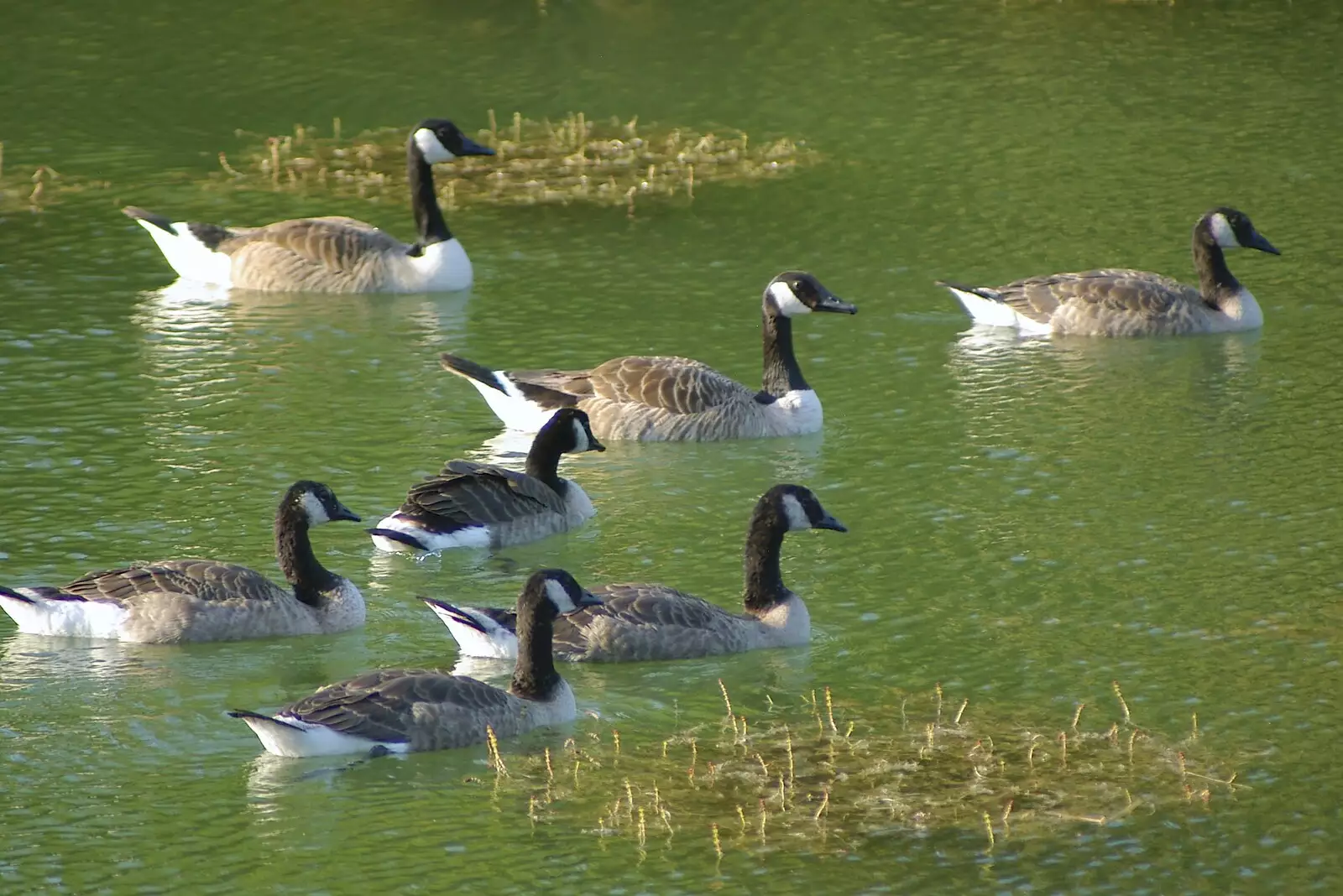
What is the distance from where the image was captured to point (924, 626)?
45.6ft

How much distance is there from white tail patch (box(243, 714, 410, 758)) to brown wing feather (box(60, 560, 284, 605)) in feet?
6.30

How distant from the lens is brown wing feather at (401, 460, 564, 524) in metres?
15.2

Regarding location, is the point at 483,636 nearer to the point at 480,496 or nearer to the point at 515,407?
the point at 480,496

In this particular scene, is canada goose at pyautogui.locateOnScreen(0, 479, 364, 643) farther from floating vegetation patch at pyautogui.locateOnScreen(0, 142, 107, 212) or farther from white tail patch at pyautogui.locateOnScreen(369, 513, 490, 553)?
floating vegetation patch at pyautogui.locateOnScreen(0, 142, 107, 212)

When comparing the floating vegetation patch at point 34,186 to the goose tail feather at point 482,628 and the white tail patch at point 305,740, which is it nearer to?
the goose tail feather at point 482,628

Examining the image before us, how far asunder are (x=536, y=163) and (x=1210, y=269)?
8898 millimetres

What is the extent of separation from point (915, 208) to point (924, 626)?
11.6 m

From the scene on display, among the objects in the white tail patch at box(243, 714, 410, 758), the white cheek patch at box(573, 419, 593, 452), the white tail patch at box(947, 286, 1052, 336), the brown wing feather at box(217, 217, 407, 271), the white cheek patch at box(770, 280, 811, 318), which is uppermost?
the brown wing feather at box(217, 217, 407, 271)

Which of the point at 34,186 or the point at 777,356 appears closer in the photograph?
the point at 777,356

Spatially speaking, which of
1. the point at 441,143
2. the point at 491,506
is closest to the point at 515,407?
the point at 491,506

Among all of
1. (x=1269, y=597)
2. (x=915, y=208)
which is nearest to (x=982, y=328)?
(x=915, y=208)

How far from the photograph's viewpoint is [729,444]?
18.6 m

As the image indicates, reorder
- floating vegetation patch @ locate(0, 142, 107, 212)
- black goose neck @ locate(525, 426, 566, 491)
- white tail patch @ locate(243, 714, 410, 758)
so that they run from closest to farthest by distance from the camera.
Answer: white tail patch @ locate(243, 714, 410, 758), black goose neck @ locate(525, 426, 566, 491), floating vegetation patch @ locate(0, 142, 107, 212)

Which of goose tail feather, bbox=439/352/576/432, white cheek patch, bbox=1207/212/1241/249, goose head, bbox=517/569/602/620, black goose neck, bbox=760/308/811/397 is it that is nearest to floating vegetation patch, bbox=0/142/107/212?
goose tail feather, bbox=439/352/576/432
